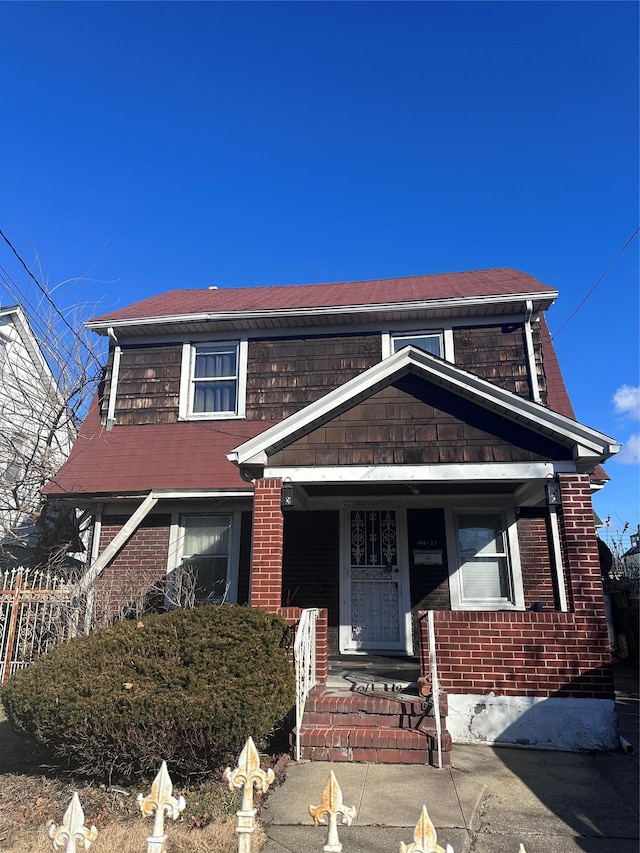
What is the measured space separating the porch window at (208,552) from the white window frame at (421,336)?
4187 millimetres

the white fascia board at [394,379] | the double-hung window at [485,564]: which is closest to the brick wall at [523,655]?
the white fascia board at [394,379]

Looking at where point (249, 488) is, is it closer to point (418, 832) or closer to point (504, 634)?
point (504, 634)

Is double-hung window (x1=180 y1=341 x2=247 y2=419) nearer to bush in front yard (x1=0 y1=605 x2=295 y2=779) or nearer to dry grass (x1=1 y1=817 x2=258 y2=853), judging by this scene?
bush in front yard (x1=0 y1=605 x2=295 y2=779)

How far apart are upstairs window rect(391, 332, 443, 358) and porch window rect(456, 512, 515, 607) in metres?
3.25

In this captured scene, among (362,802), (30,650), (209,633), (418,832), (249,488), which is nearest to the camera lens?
(418,832)

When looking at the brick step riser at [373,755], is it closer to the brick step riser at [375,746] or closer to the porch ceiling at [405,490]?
the brick step riser at [375,746]

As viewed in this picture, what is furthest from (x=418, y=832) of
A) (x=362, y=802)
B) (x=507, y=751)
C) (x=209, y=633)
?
(x=507, y=751)

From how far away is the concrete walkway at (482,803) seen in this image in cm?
392

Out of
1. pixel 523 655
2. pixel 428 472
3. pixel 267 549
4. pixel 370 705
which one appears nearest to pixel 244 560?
pixel 267 549

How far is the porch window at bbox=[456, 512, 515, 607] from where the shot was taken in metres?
Result: 9.09

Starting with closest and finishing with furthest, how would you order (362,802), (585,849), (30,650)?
(585,849) < (362,802) < (30,650)

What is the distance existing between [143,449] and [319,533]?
11.3 ft

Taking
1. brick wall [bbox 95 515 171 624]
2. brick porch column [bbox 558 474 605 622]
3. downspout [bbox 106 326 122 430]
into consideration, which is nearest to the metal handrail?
brick porch column [bbox 558 474 605 622]

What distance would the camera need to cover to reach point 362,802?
454 cm
